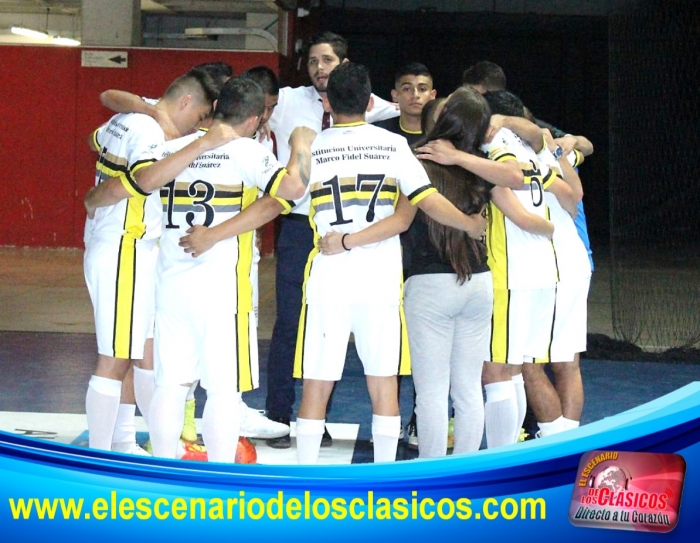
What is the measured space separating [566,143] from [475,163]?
104 centimetres

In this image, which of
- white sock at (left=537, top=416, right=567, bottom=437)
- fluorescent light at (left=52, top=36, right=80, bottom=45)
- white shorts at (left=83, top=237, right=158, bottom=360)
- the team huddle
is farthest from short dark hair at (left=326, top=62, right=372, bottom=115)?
fluorescent light at (left=52, top=36, right=80, bottom=45)

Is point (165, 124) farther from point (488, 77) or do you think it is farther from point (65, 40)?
point (65, 40)

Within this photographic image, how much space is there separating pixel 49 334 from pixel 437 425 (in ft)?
15.8

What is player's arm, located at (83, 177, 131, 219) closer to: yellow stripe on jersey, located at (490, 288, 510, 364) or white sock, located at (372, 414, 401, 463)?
white sock, located at (372, 414, 401, 463)

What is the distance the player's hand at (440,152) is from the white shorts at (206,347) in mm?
875

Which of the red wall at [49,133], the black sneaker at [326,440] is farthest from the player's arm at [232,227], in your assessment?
the red wall at [49,133]

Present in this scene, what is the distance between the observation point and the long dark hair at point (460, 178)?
386cm

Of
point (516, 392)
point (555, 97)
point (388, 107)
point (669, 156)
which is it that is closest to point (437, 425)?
point (516, 392)

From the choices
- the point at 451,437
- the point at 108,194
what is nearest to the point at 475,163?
the point at 108,194

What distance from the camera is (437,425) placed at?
3.97 meters

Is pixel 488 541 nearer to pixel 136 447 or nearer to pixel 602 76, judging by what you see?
pixel 136 447

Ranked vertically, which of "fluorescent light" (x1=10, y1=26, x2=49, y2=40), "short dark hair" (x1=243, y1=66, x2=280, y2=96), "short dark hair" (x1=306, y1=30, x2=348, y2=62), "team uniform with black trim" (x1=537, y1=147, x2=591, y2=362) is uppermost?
"fluorescent light" (x1=10, y1=26, x2=49, y2=40)

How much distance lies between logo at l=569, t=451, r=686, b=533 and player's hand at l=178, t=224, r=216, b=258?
171 cm

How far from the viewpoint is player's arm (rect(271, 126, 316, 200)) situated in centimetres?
362
